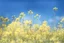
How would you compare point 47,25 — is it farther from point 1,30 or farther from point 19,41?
point 1,30

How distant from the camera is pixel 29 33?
8.71ft

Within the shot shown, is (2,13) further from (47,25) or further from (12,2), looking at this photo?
(47,25)

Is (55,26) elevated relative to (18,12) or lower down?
lower down

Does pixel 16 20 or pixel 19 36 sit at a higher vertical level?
pixel 16 20

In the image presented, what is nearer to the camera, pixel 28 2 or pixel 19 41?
pixel 19 41

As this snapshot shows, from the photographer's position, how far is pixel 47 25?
8.80ft

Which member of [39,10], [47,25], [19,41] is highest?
[39,10]

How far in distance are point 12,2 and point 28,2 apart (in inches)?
9.0

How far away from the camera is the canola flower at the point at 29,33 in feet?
8.53

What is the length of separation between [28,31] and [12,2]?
48 centimetres

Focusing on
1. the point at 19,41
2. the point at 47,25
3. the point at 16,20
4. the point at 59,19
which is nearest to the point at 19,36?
the point at 19,41

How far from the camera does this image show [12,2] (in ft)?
9.14

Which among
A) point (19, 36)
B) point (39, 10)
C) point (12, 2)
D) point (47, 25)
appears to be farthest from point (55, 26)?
point (12, 2)

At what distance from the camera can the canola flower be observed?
2600mm
